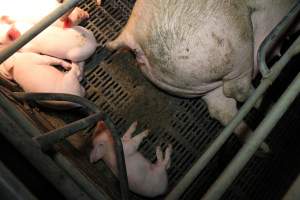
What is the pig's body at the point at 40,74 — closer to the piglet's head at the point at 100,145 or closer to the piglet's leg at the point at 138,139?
the piglet's head at the point at 100,145

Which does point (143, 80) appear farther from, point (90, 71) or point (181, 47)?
point (181, 47)

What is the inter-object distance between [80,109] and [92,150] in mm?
230

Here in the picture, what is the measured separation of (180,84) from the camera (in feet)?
4.81

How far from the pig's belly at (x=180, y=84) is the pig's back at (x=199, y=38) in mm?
32

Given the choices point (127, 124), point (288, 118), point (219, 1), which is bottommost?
point (288, 118)

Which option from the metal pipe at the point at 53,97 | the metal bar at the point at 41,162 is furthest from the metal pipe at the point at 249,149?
the metal pipe at the point at 53,97

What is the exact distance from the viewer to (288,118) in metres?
1.93

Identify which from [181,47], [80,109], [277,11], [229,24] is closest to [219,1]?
[229,24]

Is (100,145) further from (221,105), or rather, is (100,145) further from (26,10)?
(26,10)

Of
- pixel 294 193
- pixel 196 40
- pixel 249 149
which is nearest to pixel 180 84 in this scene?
pixel 196 40

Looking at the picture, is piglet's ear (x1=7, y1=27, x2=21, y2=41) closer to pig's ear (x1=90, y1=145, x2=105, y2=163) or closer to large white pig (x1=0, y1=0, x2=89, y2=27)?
large white pig (x1=0, y1=0, x2=89, y2=27)

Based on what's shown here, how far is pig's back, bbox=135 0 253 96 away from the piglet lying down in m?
0.37

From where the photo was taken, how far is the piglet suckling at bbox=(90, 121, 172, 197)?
1549 mm

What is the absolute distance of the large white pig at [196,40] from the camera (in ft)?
4.36
